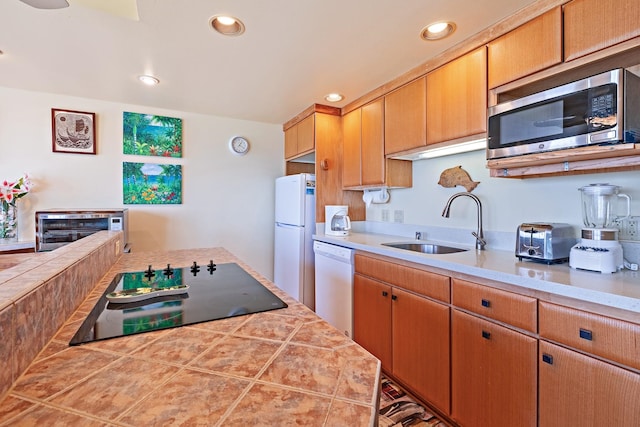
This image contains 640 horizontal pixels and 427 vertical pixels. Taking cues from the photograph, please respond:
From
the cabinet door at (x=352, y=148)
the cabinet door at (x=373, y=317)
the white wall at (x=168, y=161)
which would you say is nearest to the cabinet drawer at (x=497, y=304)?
the cabinet door at (x=373, y=317)

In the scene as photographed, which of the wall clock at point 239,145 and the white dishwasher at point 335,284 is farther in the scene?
the wall clock at point 239,145

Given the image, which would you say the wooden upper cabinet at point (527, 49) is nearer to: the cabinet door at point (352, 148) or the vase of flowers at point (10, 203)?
the cabinet door at point (352, 148)

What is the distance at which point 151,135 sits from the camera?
10.2 feet

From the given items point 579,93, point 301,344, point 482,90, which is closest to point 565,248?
point 579,93

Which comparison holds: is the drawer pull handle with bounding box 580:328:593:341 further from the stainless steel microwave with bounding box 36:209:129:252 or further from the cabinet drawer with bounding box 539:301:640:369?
the stainless steel microwave with bounding box 36:209:129:252

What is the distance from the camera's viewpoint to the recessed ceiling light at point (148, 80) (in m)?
2.40

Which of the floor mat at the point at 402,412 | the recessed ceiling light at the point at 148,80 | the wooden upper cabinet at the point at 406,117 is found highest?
the recessed ceiling light at the point at 148,80

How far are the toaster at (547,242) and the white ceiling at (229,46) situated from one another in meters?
1.12

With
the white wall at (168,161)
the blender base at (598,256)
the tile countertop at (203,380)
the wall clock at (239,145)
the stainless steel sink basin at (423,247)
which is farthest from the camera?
the wall clock at (239,145)

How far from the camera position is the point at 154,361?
63 cm

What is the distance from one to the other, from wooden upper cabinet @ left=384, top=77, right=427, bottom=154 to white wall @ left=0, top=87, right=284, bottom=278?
1684mm

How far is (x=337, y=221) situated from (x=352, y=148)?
2.36ft

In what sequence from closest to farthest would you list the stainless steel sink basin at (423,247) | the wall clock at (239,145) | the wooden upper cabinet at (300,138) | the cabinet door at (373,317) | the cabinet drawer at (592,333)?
the cabinet drawer at (592,333) < the cabinet door at (373,317) < the stainless steel sink basin at (423,247) < the wooden upper cabinet at (300,138) < the wall clock at (239,145)

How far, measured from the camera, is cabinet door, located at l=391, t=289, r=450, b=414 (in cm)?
161
